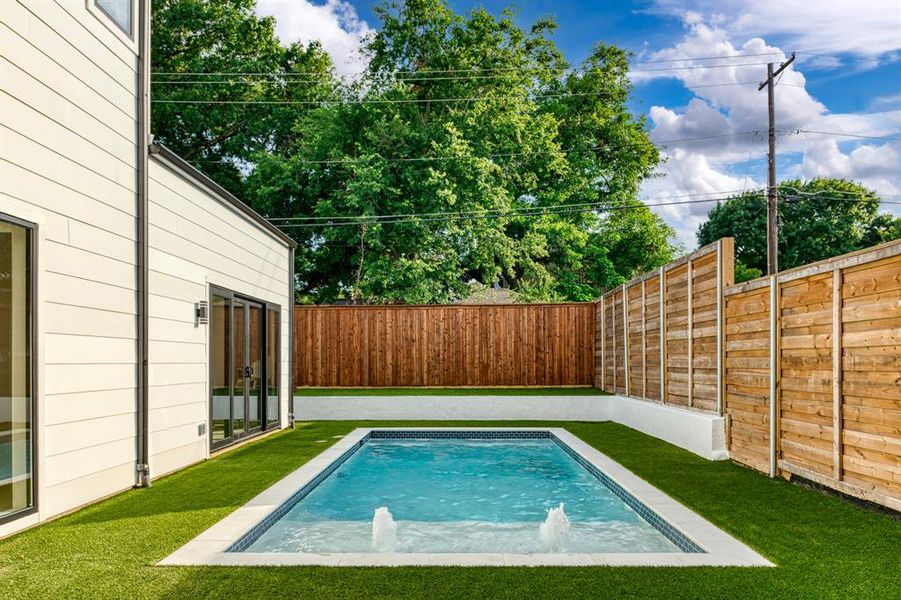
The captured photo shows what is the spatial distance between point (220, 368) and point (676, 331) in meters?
5.19

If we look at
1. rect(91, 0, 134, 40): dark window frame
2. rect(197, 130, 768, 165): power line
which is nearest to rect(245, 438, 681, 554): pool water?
rect(91, 0, 134, 40): dark window frame

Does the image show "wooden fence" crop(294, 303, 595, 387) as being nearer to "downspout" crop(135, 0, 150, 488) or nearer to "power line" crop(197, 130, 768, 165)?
"power line" crop(197, 130, 768, 165)

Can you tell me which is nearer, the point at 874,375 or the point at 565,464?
the point at 874,375

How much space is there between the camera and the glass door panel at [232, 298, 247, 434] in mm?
7688

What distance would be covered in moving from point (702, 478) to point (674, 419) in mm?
1997

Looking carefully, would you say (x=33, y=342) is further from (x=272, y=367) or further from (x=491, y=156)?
(x=491, y=156)

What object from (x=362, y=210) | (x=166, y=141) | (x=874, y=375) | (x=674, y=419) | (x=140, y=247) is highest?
(x=166, y=141)

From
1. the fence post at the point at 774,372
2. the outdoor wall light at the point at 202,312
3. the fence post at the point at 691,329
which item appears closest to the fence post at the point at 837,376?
the fence post at the point at 774,372

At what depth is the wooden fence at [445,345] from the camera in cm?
1235

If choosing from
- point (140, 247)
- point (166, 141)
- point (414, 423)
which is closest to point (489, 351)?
point (414, 423)

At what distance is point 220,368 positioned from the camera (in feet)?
23.7

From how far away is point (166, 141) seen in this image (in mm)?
19484

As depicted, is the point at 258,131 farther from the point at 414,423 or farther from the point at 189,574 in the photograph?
the point at 189,574

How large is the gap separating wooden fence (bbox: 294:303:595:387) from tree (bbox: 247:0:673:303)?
3.40 m
